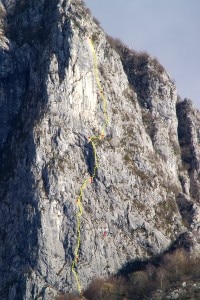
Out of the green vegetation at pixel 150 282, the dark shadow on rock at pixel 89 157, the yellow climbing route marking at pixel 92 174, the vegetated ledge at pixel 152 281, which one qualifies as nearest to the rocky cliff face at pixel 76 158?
the dark shadow on rock at pixel 89 157

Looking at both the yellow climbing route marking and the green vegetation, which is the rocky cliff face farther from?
the green vegetation

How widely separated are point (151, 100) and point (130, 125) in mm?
14944

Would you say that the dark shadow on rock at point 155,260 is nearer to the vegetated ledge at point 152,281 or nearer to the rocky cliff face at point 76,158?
the vegetated ledge at point 152,281

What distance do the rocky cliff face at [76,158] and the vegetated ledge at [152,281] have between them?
6.17 feet

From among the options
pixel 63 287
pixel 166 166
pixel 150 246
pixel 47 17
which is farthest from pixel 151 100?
pixel 63 287

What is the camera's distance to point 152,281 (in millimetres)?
94688

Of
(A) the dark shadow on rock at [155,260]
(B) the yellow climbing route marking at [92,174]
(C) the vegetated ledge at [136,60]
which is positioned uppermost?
(C) the vegetated ledge at [136,60]

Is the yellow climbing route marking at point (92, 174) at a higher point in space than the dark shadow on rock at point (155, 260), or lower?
higher

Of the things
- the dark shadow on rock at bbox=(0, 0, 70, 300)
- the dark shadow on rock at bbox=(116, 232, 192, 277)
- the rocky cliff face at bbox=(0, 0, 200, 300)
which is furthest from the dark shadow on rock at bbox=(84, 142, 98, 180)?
the dark shadow on rock at bbox=(116, 232, 192, 277)

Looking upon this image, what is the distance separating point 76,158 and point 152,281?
80.3 feet

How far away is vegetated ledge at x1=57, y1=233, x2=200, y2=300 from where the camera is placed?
91188 millimetres

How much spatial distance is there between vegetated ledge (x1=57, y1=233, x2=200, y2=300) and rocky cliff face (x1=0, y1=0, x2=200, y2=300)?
1.88m

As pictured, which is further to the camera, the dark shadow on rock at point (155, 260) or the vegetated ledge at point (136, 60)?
the vegetated ledge at point (136, 60)

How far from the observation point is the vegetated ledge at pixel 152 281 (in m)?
91.2
